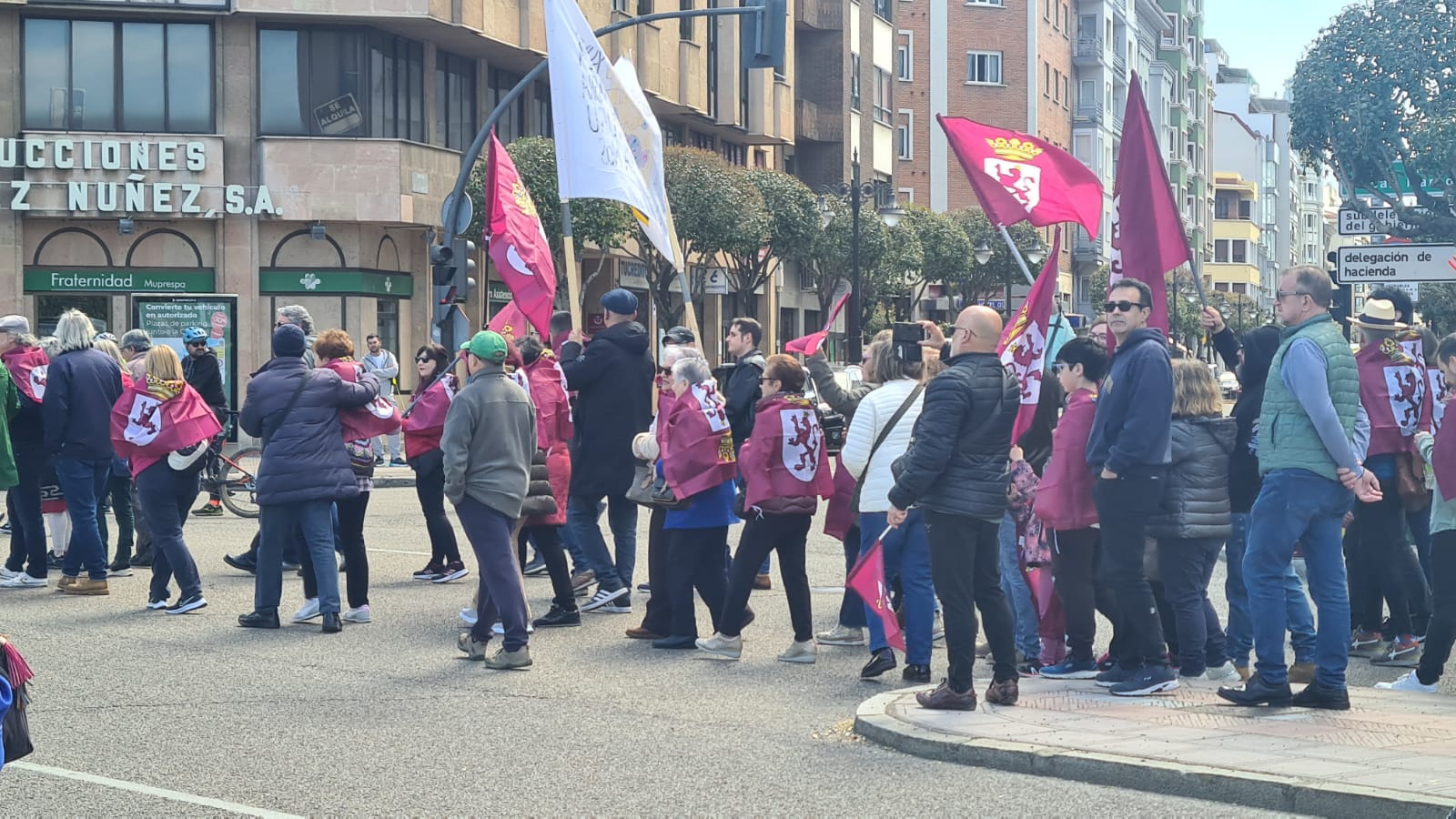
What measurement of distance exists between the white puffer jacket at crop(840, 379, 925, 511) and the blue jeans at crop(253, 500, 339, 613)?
127 inches

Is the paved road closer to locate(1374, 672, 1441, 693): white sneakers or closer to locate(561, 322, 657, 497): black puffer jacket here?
locate(561, 322, 657, 497): black puffer jacket

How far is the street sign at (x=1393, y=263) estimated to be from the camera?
1744 centimetres

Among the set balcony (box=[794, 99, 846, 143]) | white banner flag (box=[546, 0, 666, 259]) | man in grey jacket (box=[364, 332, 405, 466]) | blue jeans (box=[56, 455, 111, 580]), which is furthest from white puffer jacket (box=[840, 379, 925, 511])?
balcony (box=[794, 99, 846, 143])

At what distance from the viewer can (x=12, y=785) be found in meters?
6.79

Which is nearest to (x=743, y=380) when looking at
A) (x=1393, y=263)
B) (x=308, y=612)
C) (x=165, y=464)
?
(x=308, y=612)

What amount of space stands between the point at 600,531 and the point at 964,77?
67.3 meters

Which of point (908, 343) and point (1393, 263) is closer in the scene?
point (908, 343)

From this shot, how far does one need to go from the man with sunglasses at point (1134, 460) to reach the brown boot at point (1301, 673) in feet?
2.15

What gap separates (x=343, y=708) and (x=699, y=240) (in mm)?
31402

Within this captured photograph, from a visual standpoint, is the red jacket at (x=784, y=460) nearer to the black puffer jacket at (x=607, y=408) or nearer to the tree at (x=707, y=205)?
the black puffer jacket at (x=607, y=408)

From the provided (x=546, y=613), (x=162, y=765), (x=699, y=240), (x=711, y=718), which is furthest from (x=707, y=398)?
(x=699, y=240)

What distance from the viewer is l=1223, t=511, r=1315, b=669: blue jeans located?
27.3ft

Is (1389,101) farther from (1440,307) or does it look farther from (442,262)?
(442,262)

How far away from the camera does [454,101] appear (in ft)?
119
